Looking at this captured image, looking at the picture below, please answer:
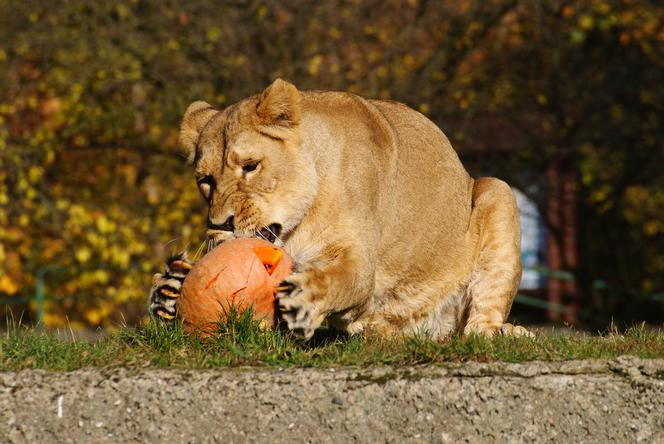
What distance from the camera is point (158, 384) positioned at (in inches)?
159

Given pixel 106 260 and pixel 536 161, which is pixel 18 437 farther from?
pixel 536 161

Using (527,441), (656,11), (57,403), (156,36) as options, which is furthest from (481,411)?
(656,11)

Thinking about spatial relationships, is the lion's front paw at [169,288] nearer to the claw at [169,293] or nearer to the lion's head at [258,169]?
the claw at [169,293]

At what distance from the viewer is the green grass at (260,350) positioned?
428cm

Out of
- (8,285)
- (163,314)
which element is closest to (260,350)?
(163,314)

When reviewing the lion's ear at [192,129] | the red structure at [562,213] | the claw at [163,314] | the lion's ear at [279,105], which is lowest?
the red structure at [562,213]

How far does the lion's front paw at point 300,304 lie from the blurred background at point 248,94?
281 inches

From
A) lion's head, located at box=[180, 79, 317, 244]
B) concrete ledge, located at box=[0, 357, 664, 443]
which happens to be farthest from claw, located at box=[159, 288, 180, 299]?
concrete ledge, located at box=[0, 357, 664, 443]

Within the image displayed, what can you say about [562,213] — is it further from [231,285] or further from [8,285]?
[231,285]

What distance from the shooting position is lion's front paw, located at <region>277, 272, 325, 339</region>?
445cm

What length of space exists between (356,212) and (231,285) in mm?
872

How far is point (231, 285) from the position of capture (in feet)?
15.3


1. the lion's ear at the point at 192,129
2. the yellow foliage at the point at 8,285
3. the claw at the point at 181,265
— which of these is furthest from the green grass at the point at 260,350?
the yellow foliage at the point at 8,285

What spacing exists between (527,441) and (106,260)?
28.3 ft
